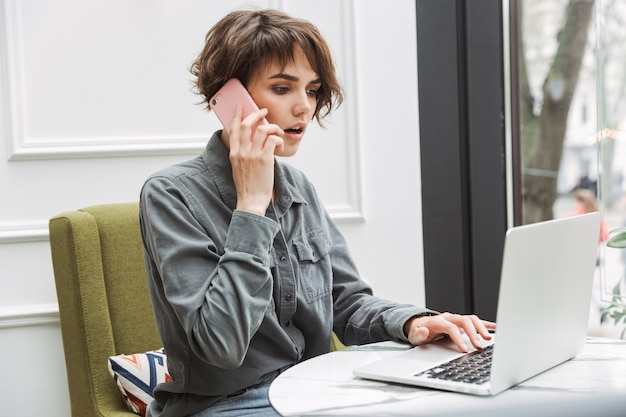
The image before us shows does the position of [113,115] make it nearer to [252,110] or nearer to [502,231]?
[252,110]

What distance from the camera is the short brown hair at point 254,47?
159cm

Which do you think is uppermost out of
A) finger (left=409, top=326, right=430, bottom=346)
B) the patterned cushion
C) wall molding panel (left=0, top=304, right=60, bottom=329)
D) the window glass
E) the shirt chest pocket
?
the window glass

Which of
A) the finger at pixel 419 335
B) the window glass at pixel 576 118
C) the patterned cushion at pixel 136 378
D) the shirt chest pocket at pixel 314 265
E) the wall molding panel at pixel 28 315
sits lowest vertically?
the patterned cushion at pixel 136 378

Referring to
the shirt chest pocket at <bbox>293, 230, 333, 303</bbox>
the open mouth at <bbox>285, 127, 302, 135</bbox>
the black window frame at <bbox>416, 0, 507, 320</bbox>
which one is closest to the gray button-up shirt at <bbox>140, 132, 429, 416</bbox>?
the shirt chest pocket at <bbox>293, 230, 333, 303</bbox>

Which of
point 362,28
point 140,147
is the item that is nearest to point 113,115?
point 140,147

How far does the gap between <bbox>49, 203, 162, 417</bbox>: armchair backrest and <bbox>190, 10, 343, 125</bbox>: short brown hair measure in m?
0.59

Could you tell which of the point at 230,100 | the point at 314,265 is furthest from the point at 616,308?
the point at 230,100

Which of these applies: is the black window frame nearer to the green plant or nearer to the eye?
the green plant

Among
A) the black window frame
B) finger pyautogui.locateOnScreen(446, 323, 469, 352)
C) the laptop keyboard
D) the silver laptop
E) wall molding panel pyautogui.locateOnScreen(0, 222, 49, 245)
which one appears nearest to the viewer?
the silver laptop

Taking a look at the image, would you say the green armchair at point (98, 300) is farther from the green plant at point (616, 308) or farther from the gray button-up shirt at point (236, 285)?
the green plant at point (616, 308)

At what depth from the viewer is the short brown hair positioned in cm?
159

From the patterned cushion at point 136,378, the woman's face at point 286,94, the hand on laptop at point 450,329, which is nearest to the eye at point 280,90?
the woman's face at point 286,94

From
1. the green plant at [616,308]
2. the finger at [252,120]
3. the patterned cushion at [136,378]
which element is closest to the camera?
the finger at [252,120]

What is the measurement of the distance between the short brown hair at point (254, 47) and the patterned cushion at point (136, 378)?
27.4 inches
